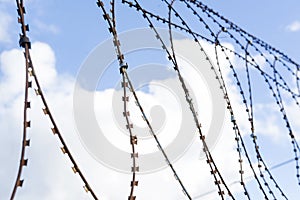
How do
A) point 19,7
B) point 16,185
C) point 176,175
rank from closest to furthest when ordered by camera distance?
point 16,185 → point 19,7 → point 176,175

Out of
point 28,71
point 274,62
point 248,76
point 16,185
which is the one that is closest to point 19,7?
point 28,71

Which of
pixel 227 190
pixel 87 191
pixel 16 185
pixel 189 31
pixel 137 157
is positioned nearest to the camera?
pixel 16 185

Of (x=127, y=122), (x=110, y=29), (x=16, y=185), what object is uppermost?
(x=110, y=29)

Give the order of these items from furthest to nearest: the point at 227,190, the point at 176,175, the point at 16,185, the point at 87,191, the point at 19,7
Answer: the point at 227,190 → the point at 176,175 → the point at 19,7 → the point at 87,191 → the point at 16,185

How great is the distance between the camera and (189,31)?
19.4ft

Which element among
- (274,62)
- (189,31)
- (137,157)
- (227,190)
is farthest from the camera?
(274,62)

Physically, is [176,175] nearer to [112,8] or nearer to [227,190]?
[227,190]

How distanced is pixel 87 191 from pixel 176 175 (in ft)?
4.16

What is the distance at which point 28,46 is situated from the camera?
136 inches

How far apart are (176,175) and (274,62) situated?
3.48 m

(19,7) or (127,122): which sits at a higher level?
(19,7)

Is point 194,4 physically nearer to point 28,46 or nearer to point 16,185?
point 28,46

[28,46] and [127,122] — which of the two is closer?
[28,46]

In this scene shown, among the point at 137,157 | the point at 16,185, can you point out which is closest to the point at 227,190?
the point at 137,157
